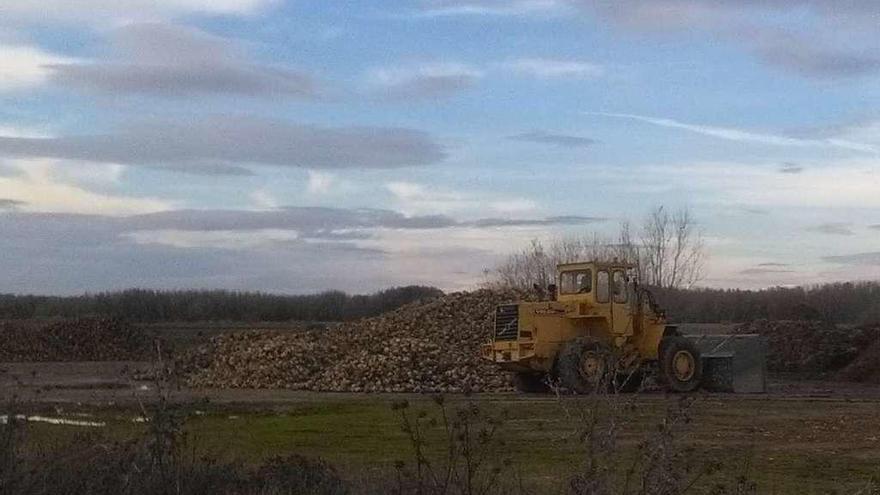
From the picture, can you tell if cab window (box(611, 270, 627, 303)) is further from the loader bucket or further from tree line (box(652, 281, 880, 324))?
tree line (box(652, 281, 880, 324))

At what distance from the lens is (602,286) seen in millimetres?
29688

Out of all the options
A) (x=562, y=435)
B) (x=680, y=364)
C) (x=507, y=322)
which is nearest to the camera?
(x=562, y=435)

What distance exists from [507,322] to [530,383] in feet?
5.90

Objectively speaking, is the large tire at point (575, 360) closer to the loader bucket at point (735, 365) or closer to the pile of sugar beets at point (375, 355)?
the pile of sugar beets at point (375, 355)

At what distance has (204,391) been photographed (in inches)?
1289

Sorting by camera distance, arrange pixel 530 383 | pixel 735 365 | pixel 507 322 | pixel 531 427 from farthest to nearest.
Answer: pixel 735 365 < pixel 530 383 < pixel 507 322 < pixel 531 427

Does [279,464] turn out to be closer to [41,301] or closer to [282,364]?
[282,364]

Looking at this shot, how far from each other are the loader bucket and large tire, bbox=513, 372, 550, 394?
3911mm

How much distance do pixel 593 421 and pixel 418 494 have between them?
136 centimetres

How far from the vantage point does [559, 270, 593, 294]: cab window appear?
2978 centimetres

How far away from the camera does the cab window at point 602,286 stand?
97.1ft

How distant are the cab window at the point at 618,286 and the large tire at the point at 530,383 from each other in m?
2.65

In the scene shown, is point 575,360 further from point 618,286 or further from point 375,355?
point 375,355

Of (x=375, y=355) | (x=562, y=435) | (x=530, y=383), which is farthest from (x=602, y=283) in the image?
(x=562, y=435)
